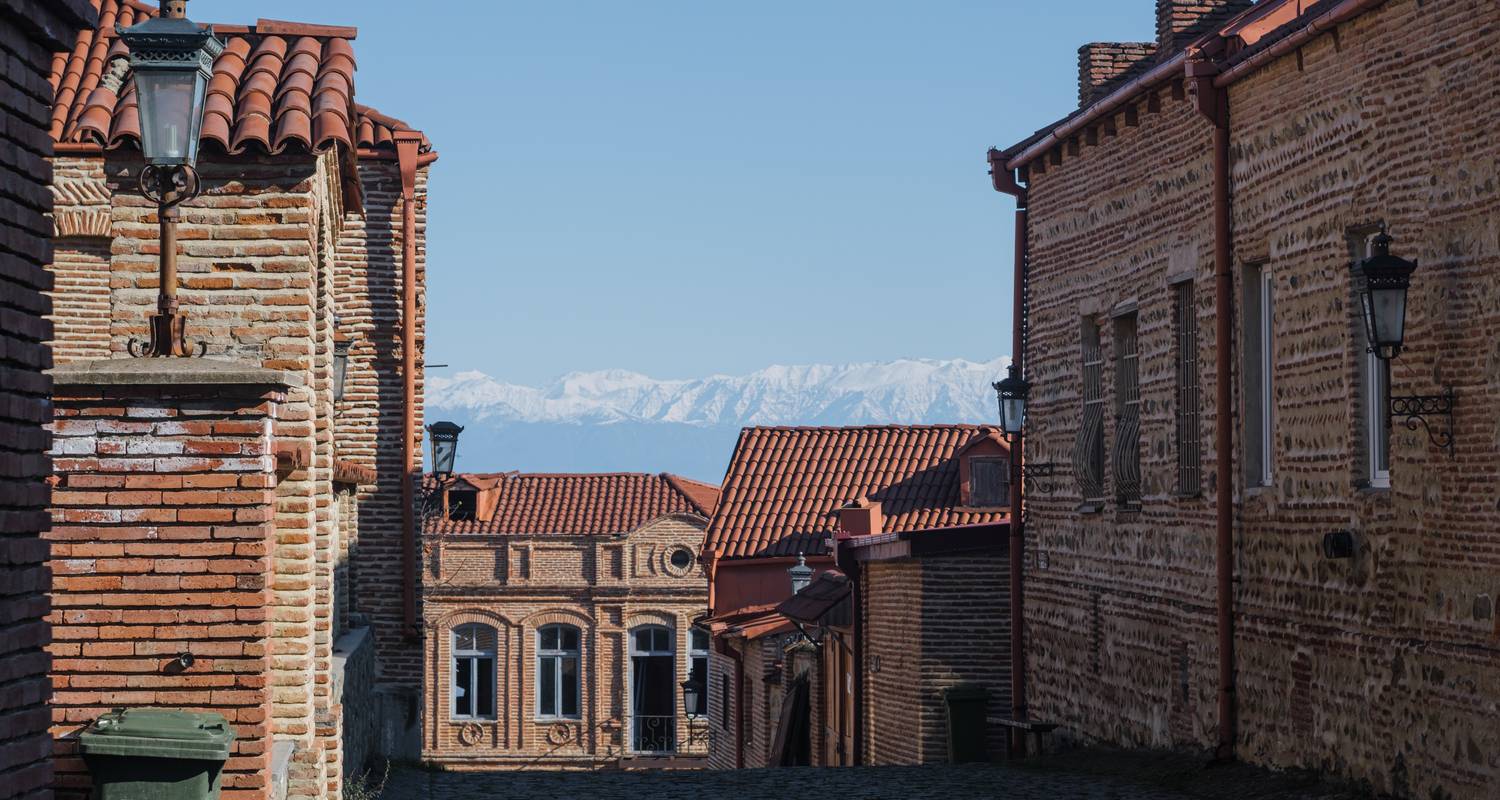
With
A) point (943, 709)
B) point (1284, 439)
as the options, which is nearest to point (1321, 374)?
point (1284, 439)

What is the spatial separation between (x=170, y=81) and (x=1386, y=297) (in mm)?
7056

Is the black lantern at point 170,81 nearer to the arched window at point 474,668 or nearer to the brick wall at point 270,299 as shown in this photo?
the brick wall at point 270,299

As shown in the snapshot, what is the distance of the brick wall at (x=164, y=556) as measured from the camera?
8.43m

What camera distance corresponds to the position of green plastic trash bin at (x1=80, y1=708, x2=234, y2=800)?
775 cm

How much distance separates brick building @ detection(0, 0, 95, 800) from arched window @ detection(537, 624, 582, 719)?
47.0m

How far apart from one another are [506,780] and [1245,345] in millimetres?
8153

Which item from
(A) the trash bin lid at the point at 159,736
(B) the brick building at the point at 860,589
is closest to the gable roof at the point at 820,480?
(B) the brick building at the point at 860,589

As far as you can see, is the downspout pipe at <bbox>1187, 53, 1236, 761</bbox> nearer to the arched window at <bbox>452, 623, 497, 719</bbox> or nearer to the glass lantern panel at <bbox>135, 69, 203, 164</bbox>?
the glass lantern panel at <bbox>135, 69, 203, 164</bbox>

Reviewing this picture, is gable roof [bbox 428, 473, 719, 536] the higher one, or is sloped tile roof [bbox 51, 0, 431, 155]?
sloped tile roof [bbox 51, 0, 431, 155]

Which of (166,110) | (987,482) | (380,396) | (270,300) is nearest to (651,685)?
(987,482)

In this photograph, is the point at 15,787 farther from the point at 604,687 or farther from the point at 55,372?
the point at 604,687

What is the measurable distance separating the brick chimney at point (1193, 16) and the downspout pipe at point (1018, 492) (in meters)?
3.15

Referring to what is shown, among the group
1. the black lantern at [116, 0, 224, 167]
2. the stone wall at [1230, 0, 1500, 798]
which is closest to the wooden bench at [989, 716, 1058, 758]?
the stone wall at [1230, 0, 1500, 798]

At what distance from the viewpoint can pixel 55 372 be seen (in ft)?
27.1
